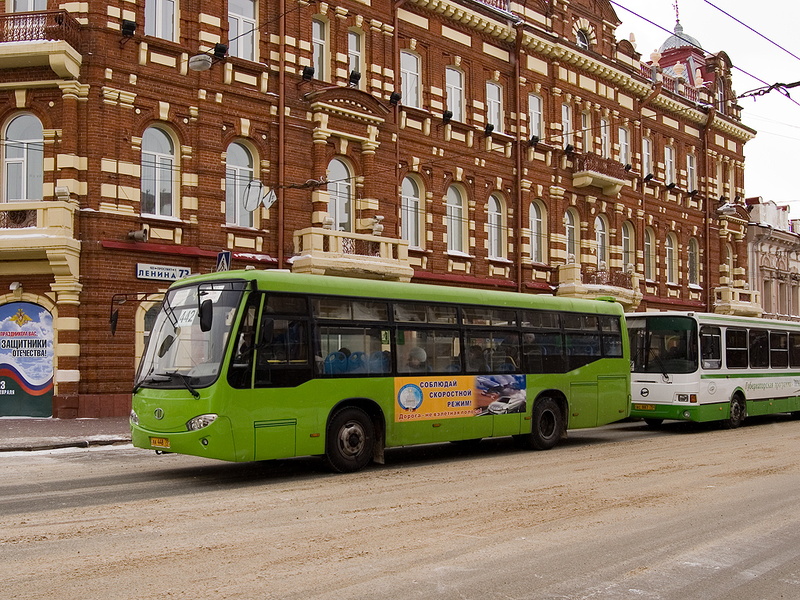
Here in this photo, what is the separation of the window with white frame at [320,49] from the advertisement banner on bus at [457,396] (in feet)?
45.6

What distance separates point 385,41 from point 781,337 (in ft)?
48.8

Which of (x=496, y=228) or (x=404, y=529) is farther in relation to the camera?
(x=496, y=228)

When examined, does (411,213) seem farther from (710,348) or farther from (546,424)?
(546,424)

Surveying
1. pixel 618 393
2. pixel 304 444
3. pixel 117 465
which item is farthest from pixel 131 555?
pixel 618 393

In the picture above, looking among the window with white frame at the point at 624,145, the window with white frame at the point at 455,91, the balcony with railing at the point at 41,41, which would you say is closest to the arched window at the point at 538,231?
the window with white frame at the point at 455,91

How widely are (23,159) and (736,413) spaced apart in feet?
61.6

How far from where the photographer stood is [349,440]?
13.2m

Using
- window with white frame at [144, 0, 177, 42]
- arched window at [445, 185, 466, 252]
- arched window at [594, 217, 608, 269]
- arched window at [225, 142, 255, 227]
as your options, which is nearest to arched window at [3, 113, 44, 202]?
window with white frame at [144, 0, 177, 42]

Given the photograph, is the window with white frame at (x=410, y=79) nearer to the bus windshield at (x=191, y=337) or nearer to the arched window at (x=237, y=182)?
the arched window at (x=237, y=182)

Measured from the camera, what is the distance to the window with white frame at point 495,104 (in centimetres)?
3169

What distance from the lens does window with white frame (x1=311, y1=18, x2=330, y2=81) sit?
2630 centimetres

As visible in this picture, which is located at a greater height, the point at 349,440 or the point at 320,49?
the point at 320,49

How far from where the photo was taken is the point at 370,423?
44.4ft

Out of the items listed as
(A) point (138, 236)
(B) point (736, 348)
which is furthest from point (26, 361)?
(B) point (736, 348)
